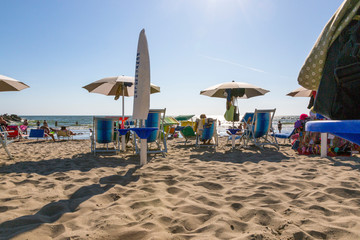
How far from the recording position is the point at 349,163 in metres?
4.16

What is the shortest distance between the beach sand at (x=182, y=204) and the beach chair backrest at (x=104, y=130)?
2.27 metres

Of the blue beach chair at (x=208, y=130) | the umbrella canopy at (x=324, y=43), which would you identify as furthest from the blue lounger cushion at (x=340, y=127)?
the blue beach chair at (x=208, y=130)

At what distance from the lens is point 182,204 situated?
225 centimetres

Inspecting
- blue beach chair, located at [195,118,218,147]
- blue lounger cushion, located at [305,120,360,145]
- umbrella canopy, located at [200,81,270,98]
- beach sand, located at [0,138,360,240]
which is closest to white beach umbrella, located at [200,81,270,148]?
umbrella canopy, located at [200,81,270,98]

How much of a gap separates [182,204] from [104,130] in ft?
13.9

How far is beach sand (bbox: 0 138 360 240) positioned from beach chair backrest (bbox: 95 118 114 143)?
227 centimetres

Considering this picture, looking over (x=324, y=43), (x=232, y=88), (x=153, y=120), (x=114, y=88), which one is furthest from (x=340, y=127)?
(x=114, y=88)

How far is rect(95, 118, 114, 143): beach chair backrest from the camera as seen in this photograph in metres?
→ 5.94

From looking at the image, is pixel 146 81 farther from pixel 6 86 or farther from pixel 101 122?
pixel 6 86

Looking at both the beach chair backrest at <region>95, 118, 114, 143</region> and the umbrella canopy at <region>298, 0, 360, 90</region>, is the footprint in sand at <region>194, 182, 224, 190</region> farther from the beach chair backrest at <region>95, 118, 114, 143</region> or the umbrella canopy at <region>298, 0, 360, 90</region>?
the beach chair backrest at <region>95, 118, 114, 143</region>

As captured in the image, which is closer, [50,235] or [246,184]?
[50,235]

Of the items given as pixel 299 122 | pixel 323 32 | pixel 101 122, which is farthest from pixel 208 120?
pixel 323 32

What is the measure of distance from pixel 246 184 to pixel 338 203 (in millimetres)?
972

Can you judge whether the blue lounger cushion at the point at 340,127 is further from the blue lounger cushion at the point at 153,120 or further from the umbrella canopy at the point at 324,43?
the blue lounger cushion at the point at 153,120
